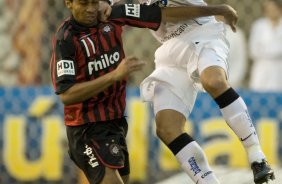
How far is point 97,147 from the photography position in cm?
617

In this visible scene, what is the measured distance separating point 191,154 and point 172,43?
24.1 inches

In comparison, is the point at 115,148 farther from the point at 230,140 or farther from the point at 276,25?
the point at 276,25

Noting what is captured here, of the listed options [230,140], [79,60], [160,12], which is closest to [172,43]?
[160,12]

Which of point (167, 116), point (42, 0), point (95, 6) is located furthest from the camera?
point (42, 0)

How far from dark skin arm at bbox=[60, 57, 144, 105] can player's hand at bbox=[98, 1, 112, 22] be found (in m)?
0.39

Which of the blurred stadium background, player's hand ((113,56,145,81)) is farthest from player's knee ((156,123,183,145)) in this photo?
the blurred stadium background

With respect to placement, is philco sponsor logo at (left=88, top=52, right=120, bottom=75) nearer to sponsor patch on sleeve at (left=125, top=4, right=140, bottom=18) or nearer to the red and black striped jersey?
the red and black striped jersey

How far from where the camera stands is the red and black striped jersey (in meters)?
6.04

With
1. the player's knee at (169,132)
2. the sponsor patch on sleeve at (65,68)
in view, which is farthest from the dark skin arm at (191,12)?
the sponsor patch on sleeve at (65,68)

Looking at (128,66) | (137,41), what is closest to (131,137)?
(137,41)

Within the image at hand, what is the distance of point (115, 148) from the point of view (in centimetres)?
618

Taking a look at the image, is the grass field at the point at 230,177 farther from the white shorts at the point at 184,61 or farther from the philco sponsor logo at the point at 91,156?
the philco sponsor logo at the point at 91,156

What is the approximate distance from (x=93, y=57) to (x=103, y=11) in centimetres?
25

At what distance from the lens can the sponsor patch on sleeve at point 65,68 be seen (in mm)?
6012
